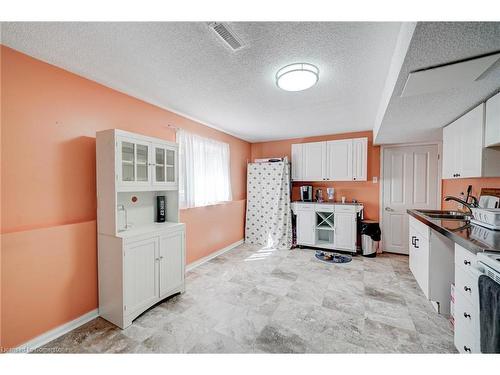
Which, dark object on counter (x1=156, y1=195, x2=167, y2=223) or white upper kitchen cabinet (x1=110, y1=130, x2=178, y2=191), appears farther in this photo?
dark object on counter (x1=156, y1=195, x2=167, y2=223)

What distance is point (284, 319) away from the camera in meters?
1.96

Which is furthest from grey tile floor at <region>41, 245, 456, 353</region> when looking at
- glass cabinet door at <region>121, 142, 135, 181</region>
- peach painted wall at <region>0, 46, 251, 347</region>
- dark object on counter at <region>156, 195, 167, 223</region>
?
glass cabinet door at <region>121, 142, 135, 181</region>

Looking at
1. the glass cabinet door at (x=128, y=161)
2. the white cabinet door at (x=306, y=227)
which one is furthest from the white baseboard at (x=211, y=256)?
the glass cabinet door at (x=128, y=161)

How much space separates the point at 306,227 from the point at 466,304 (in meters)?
2.74

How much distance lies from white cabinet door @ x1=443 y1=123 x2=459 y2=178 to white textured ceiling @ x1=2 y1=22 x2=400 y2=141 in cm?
79

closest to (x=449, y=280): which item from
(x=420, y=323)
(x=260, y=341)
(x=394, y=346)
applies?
(x=420, y=323)

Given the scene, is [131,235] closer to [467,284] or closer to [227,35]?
[227,35]

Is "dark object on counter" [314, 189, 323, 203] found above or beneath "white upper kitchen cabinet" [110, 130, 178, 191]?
beneath

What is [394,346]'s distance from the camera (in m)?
1.62

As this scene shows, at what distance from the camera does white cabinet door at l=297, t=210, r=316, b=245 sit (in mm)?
4055

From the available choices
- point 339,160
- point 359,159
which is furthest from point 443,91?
point 339,160

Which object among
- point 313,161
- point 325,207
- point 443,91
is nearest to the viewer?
point 443,91

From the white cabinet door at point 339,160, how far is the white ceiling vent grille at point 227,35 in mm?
3048

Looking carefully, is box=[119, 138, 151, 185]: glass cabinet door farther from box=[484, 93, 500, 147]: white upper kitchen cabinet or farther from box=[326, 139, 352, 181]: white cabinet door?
box=[326, 139, 352, 181]: white cabinet door
